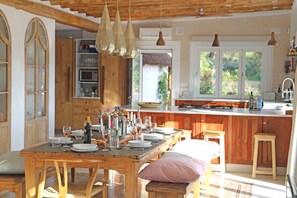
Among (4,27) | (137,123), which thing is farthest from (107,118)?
(4,27)

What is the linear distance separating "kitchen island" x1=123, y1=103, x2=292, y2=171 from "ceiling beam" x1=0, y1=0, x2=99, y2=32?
2396 mm

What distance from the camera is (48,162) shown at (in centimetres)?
415

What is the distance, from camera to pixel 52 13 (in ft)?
27.1

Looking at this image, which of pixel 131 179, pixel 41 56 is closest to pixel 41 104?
pixel 41 56

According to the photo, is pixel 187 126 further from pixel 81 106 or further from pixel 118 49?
pixel 81 106

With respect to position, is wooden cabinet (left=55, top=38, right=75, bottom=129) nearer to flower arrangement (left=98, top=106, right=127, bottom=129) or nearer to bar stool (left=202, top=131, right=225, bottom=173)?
bar stool (left=202, top=131, right=225, bottom=173)

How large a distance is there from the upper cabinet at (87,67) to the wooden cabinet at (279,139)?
16.6ft

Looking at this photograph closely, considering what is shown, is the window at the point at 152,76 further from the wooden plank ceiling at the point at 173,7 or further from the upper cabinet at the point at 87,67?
the wooden plank ceiling at the point at 173,7

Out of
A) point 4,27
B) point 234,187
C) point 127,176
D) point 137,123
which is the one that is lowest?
point 234,187

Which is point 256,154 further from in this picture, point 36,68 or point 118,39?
point 36,68

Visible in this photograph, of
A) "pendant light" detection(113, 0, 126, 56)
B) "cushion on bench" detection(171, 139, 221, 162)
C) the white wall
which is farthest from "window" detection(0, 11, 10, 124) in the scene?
"cushion on bench" detection(171, 139, 221, 162)

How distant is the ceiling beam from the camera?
706 cm

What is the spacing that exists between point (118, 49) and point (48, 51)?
348cm

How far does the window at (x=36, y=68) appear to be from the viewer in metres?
7.66
